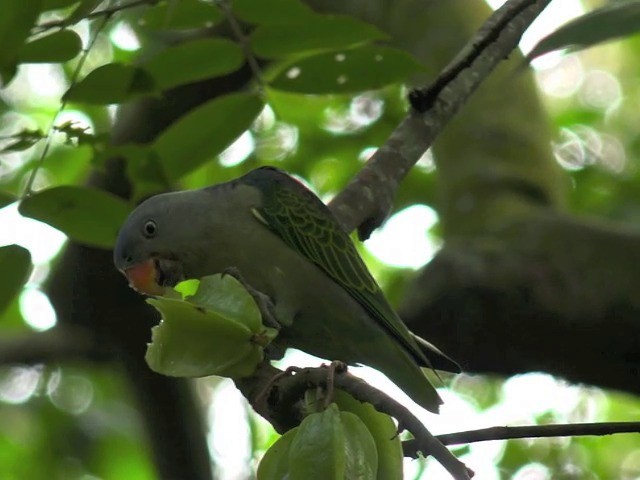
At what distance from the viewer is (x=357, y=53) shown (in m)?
3.11

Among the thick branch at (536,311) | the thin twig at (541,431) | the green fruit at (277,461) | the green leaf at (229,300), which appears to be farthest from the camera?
the thick branch at (536,311)

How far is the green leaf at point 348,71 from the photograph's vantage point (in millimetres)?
3098

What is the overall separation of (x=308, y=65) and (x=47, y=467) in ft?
12.6

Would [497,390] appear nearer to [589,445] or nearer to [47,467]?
[589,445]

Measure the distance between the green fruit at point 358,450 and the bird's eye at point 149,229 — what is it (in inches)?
60.0

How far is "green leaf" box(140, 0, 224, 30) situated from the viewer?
3.10 metres

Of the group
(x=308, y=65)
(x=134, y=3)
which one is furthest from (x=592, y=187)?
(x=134, y=3)

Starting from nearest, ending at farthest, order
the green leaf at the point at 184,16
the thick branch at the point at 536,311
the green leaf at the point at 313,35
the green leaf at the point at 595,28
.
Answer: the green leaf at the point at 595,28, the green leaf at the point at 313,35, the green leaf at the point at 184,16, the thick branch at the point at 536,311

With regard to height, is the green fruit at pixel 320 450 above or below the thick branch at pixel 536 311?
above

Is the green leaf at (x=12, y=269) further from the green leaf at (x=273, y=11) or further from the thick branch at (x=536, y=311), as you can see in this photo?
the thick branch at (x=536, y=311)

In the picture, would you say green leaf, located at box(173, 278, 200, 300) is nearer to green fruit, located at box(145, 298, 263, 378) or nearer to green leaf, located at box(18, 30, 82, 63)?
green leaf, located at box(18, 30, 82, 63)

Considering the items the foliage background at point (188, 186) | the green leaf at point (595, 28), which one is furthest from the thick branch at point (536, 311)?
the green leaf at point (595, 28)

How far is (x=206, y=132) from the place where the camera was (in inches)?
127

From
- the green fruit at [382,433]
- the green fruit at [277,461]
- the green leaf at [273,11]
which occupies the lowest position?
the green fruit at [277,461]
